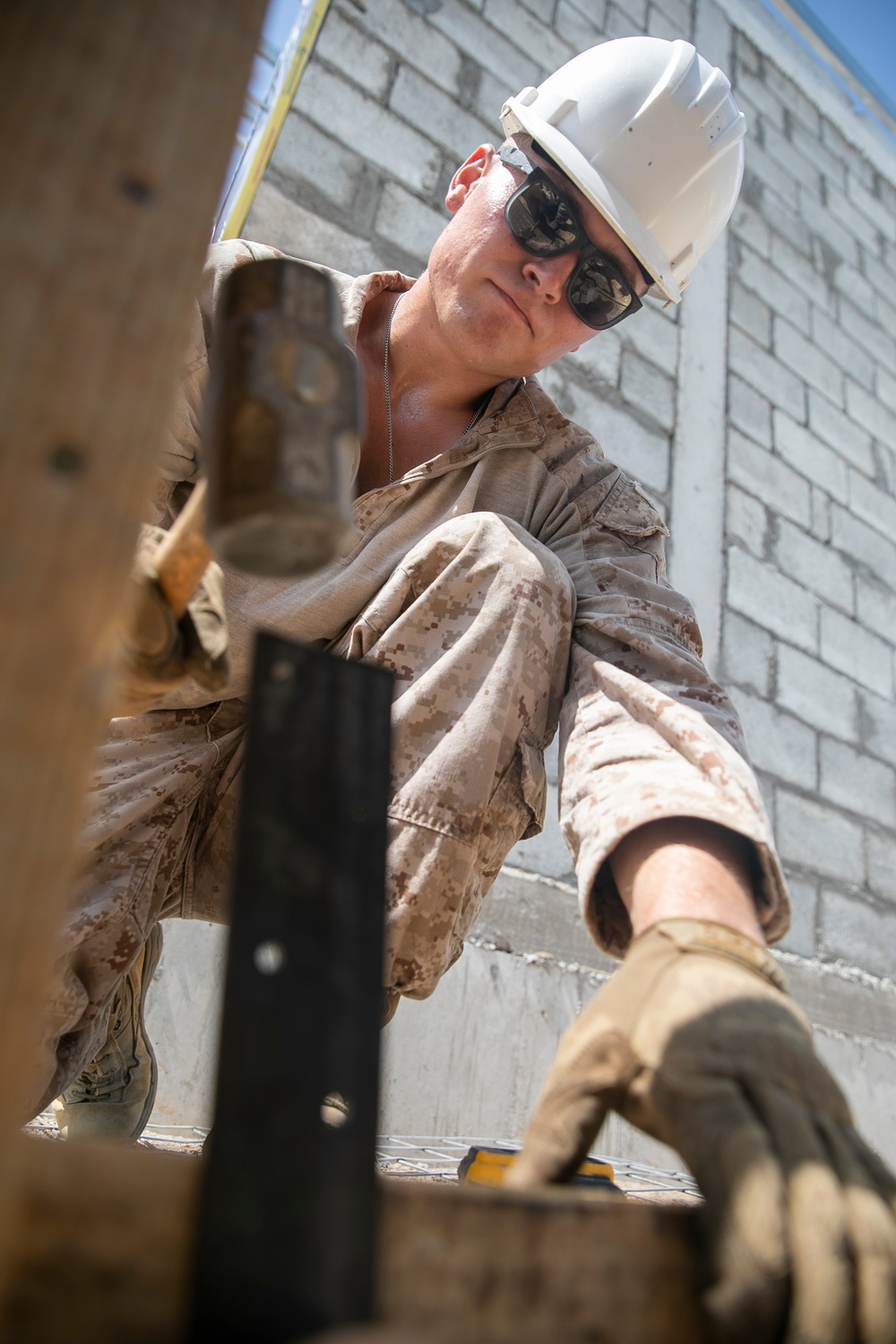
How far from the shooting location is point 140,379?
1.12ft

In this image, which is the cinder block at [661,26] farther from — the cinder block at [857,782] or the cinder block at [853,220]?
the cinder block at [857,782]

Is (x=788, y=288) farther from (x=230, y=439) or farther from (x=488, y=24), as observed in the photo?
(x=230, y=439)

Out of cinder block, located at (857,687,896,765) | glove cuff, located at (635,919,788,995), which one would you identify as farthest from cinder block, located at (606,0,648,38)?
glove cuff, located at (635,919,788,995)

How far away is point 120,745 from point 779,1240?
38.5 inches

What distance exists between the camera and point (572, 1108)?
547 millimetres

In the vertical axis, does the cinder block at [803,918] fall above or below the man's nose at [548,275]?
below

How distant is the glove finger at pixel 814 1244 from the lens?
411 mm

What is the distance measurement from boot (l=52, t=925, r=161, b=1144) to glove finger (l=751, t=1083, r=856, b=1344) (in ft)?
3.25

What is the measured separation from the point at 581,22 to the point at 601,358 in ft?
3.91

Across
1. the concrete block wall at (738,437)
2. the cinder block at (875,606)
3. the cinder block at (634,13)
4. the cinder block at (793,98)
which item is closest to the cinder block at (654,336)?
the concrete block wall at (738,437)

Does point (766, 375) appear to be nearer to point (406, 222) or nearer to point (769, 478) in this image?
Result: point (769, 478)

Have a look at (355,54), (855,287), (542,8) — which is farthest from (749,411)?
(355,54)

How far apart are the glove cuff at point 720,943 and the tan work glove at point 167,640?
1.11 feet

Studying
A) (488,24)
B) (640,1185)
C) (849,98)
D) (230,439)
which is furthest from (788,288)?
(230,439)
